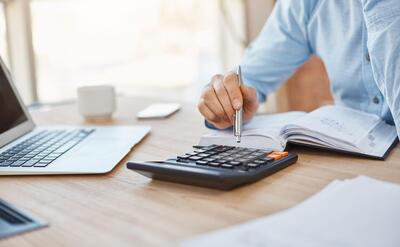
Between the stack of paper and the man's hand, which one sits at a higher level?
the man's hand

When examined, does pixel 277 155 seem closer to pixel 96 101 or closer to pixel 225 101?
pixel 225 101

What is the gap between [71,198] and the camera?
72 cm

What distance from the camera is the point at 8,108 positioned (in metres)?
1.09

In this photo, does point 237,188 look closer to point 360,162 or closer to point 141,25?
point 360,162

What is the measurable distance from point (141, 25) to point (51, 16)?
1.94 feet

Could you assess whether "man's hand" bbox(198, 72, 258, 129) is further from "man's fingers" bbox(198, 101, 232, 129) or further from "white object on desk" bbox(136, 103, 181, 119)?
"white object on desk" bbox(136, 103, 181, 119)

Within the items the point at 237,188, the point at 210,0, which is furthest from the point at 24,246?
the point at 210,0

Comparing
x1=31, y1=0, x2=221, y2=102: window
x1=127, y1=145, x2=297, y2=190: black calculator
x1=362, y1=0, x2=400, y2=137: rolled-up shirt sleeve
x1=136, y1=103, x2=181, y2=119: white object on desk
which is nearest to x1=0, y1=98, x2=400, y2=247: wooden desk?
x1=127, y1=145, x2=297, y2=190: black calculator

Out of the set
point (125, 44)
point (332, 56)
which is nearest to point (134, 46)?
point (125, 44)

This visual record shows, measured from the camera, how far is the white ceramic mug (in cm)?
135

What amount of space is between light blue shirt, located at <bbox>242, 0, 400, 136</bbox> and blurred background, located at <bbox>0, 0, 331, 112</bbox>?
1436 millimetres

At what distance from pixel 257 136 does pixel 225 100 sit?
12 cm

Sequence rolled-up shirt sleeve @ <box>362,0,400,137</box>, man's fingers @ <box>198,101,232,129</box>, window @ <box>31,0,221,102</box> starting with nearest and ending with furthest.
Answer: rolled-up shirt sleeve @ <box>362,0,400,137</box> < man's fingers @ <box>198,101,232,129</box> < window @ <box>31,0,221,102</box>

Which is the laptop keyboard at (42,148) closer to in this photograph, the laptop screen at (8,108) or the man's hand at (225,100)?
the laptop screen at (8,108)
